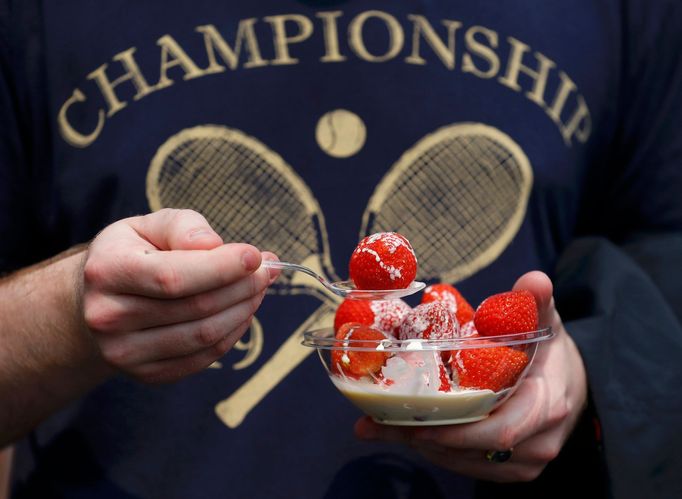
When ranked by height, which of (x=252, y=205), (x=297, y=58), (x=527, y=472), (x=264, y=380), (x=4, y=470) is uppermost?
(x=297, y=58)

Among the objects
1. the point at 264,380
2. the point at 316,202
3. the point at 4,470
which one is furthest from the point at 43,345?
the point at 4,470

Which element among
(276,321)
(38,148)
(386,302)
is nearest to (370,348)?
(386,302)

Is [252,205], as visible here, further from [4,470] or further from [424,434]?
[4,470]

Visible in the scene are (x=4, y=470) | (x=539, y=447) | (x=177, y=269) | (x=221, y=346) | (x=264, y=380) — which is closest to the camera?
(x=177, y=269)

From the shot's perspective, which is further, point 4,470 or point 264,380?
point 4,470

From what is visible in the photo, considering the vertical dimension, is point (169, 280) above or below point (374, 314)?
above

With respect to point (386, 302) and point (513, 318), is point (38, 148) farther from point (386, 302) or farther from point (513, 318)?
point (513, 318)
